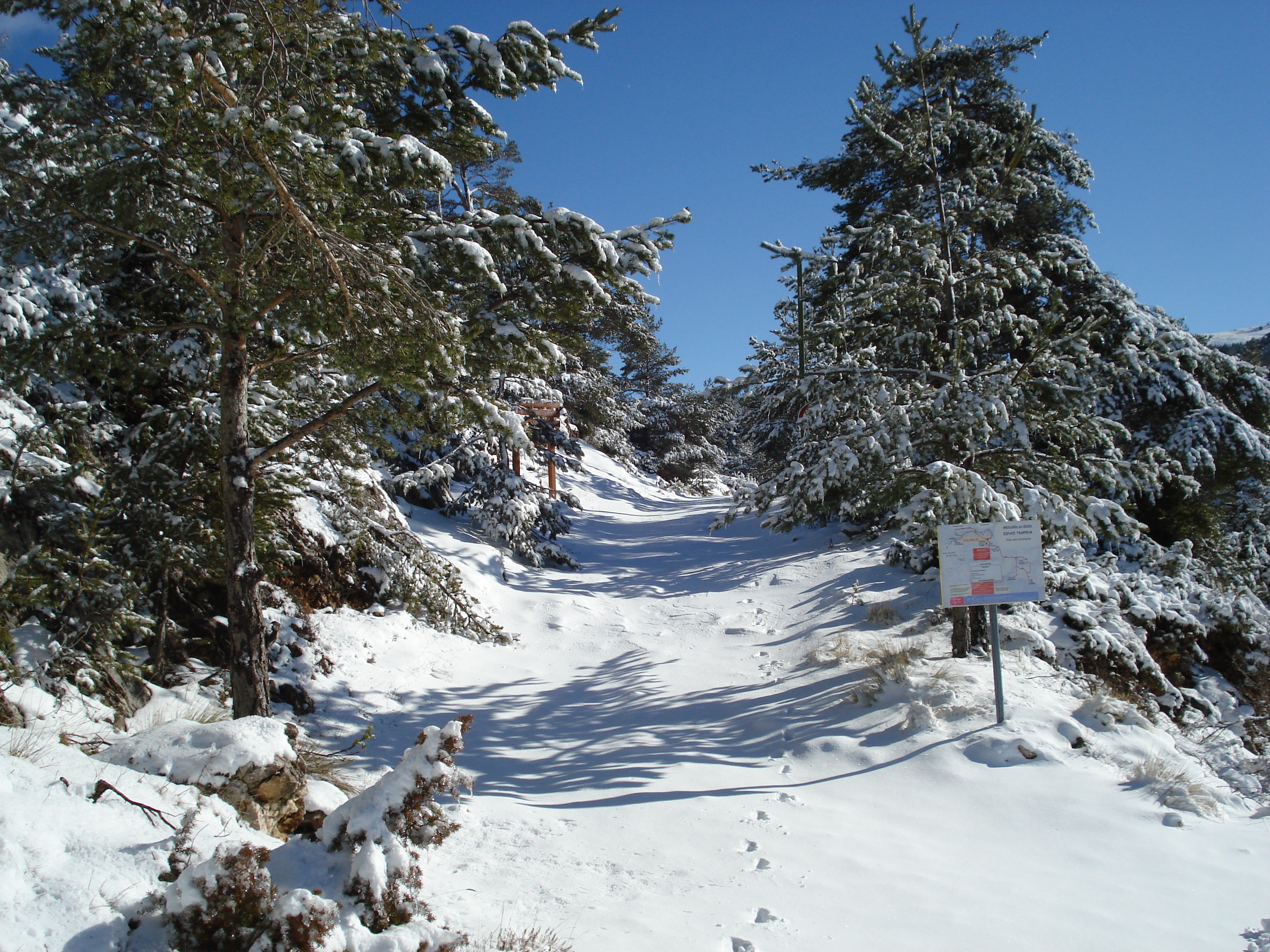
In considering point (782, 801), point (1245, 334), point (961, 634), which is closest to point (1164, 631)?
point (961, 634)

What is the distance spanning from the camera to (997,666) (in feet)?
20.6

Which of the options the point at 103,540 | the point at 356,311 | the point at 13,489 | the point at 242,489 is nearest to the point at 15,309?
the point at 13,489

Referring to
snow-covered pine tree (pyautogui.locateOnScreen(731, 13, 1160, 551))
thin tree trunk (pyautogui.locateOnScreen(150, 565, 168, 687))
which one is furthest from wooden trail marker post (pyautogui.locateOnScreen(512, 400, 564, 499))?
thin tree trunk (pyautogui.locateOnScreen(150, 565, 168, 687))

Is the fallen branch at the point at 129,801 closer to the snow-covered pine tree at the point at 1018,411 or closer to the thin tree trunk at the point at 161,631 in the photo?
the thin tree trunk at the point at 161,631

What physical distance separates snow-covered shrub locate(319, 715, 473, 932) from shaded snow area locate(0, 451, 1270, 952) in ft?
0.13

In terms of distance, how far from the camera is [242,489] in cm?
522

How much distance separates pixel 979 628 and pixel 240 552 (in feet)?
Result: 27.6

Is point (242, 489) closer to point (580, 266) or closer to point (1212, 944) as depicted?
point (580, 266)

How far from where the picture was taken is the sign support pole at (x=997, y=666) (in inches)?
246

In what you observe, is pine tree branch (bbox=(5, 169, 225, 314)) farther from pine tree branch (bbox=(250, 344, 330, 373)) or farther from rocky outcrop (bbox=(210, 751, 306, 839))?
rocky outcrop (bbox=(210, 751, 306, 839))

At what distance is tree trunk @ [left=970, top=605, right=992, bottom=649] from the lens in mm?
8727

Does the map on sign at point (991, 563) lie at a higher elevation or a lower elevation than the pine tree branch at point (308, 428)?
lower

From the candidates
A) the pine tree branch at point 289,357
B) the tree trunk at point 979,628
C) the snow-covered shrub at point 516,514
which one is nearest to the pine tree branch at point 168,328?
the pine tree branch at point 289,357

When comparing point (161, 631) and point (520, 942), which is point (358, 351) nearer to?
point (161, 631)
